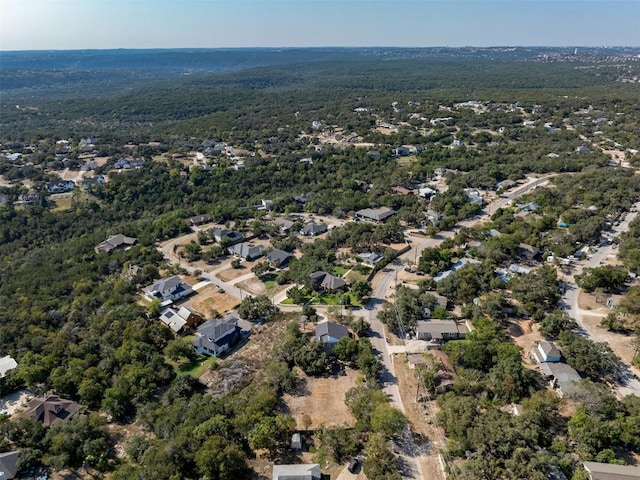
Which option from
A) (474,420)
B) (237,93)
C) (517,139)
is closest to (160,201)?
(474,420)

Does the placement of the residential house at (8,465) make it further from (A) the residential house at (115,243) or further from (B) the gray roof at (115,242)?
(B) the gray roof at (115,242)

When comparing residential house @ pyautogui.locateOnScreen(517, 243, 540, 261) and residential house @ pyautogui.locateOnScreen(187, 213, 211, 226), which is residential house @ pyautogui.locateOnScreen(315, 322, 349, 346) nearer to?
residential house @ pyautogui.locateOnScreen(517, 243, 540, 261)

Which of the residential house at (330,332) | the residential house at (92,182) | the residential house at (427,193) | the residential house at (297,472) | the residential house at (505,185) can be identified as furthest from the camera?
the residential house at (92,182)

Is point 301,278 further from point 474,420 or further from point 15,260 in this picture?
point 15,260

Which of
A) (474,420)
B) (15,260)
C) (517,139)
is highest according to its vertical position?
(517,139)

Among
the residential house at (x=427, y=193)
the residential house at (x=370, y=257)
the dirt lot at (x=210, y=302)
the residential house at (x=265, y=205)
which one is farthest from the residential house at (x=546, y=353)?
the residential house at (x=265, y=205)

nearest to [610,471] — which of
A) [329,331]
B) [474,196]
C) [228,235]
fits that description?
[329,331]
